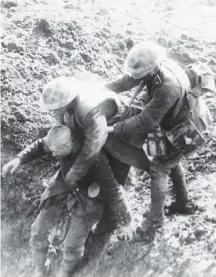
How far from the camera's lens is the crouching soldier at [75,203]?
3.59m

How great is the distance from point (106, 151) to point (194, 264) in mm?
1277

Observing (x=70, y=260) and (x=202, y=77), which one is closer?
(x=202, y=77)

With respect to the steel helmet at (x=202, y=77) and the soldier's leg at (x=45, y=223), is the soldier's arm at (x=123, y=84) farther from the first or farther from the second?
the soldier's leg at (x=45, y=223)

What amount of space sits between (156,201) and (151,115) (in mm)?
873

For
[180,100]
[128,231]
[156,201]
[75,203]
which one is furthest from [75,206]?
[180,100]

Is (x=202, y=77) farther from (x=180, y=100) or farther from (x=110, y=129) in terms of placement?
(x=110, y=129)

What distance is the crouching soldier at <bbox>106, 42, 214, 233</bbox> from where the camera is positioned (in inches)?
124

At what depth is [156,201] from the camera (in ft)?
11.7

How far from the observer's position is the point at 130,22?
610 cm

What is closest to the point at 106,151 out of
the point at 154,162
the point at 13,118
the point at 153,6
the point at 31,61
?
the point at 154,162

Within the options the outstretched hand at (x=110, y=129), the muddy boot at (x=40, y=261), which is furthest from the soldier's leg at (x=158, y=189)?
the muddy boot at (x=40, y=261)

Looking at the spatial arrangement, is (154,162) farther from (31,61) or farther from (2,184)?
(31,61)

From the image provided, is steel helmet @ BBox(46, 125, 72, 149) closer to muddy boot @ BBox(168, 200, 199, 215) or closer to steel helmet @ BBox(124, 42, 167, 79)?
steel helmet @ BBox(124, 42, 167, 79)

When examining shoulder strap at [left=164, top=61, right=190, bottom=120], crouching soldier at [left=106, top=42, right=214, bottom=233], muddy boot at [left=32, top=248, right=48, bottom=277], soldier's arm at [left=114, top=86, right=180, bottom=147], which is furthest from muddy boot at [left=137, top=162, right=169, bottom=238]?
muddy boot at [left=32, top=248, right=48, bottom=277]
